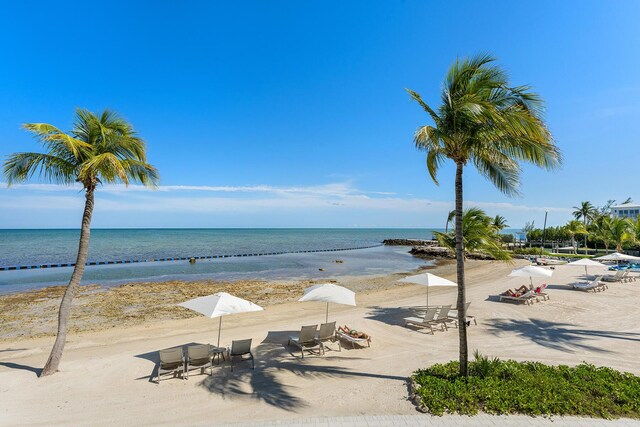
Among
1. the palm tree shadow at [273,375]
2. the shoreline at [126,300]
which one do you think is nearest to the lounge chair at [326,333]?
the palm tree shadow at [273,375]

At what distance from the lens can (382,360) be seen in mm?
8617

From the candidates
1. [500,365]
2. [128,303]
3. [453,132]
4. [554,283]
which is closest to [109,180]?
[453,132]

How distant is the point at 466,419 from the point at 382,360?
3.32 m

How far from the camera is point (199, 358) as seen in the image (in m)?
8.03

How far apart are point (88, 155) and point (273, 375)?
287 inches

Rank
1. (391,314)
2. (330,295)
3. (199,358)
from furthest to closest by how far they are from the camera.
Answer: (391,314)
(330,295)
(199,358)

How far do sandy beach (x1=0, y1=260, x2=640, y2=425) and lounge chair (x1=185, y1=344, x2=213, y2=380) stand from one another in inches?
10.2

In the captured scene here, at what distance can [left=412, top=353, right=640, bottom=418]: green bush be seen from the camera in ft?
18.6

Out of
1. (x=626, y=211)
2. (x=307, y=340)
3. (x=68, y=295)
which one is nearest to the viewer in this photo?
(x=68, y=295)

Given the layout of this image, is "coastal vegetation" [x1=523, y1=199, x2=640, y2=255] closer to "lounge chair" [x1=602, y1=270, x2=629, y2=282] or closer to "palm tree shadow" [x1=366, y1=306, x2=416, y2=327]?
"lounge chair" [x1=602, y1=270, x2=629, y2=282]

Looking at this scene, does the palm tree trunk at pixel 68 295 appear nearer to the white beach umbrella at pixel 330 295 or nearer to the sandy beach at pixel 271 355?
the sandy beach at pixel 271 355

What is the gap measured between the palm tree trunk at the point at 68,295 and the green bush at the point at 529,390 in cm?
→ 873

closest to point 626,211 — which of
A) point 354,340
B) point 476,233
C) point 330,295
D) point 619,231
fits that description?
point 619,231

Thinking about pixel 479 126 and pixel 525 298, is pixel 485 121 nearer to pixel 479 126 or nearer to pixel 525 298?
pixel 479 126
